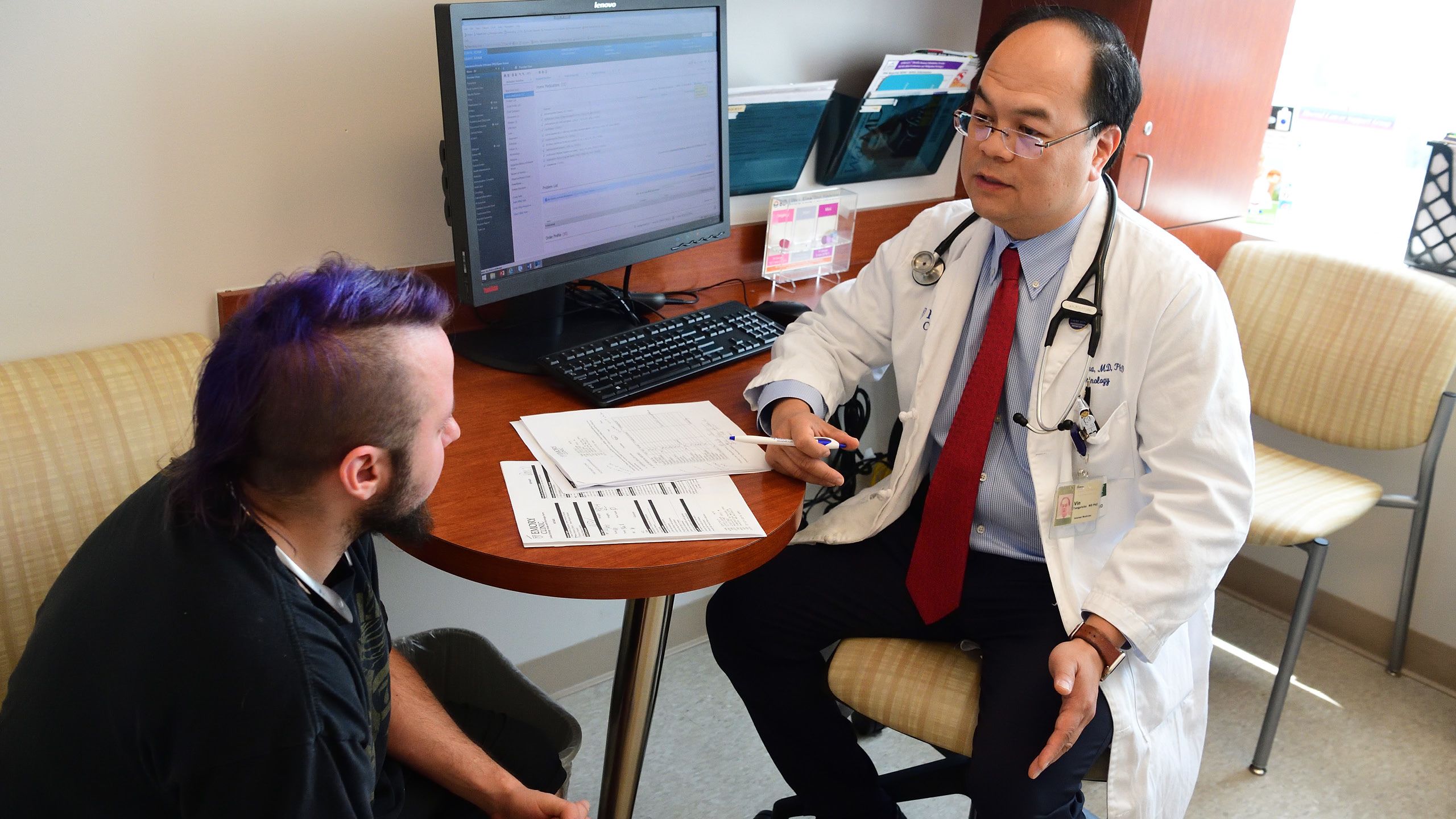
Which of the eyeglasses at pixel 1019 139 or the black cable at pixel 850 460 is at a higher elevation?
the eyeglasses at pixel 1019 139

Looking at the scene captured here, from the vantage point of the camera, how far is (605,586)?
1151 mm

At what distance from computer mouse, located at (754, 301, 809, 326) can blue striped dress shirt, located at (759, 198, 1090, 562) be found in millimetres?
377

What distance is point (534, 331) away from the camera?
174 centimetres

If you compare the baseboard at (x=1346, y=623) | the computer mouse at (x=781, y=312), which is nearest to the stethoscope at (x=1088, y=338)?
the computer mouse at (x=781, y=312)

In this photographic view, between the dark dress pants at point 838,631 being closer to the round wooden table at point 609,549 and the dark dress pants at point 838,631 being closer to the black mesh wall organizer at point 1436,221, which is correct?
the round wooden table at point 609,549

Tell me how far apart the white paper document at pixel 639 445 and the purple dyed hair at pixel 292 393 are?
0.41 meters

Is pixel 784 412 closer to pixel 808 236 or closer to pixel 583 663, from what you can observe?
pixel 808 236

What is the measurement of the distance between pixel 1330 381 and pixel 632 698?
1.64m

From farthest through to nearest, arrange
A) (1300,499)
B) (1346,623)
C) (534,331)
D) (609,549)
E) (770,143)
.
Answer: (1346,623) < (1300,499) < (770,143) < (534,331) < (609,549)

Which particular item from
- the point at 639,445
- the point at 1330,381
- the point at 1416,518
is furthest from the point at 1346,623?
the point at 639,445

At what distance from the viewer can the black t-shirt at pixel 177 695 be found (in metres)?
0.84

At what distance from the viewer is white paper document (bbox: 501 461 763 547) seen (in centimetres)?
120

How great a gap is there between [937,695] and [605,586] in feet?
1.79

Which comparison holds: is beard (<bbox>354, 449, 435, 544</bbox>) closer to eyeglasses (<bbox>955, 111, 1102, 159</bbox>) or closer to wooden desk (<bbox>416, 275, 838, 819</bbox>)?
wooden desk (<bbox>416, 275, 838, 819</bbox>)
